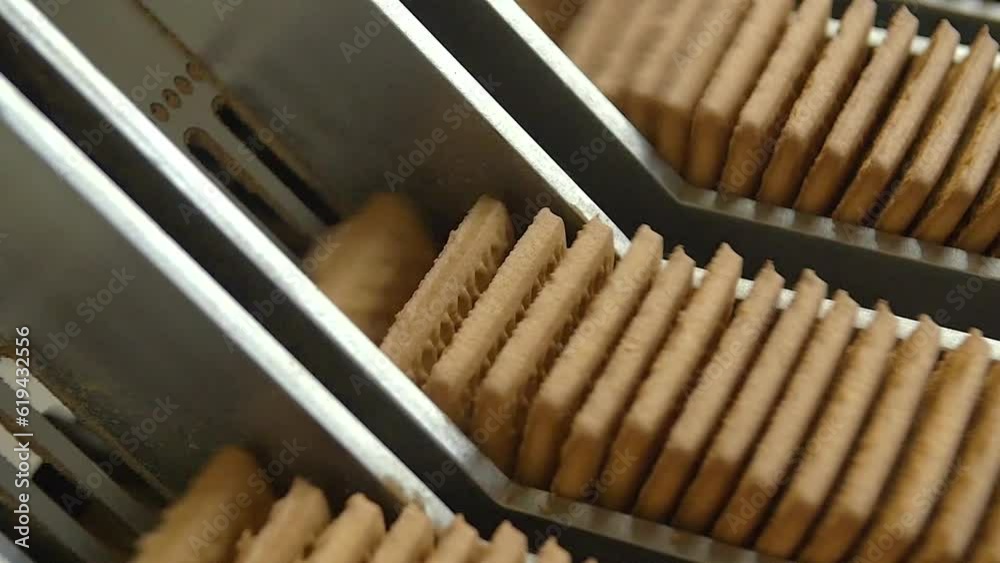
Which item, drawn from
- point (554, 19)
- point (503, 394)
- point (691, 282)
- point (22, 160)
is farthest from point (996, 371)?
point (22, 160)

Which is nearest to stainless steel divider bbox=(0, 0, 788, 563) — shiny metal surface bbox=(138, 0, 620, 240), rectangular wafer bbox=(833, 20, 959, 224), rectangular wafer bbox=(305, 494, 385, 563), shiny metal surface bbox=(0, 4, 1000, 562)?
shiny metal surface bbox=(0, 4, 1000, 562)

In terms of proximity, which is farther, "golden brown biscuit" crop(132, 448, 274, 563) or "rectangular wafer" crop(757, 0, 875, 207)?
"rectangular wafer" crop(757, 0, 875, 207)

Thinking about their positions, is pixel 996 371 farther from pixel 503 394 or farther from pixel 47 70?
pixel 47 70

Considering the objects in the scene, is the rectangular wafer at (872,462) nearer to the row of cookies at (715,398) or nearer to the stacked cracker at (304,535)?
the row of cookies at (715,398)

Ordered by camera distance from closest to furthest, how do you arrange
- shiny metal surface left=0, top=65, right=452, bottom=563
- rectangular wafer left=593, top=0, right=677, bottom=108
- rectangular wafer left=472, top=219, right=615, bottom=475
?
1. shiny metal surface left=0, top=65, right=452, bottom=563
2. rectangular wafer left=472, top=219, right=615, bottom=475
3. rectangular wafer left=593, top=0, right=677, bottom=108

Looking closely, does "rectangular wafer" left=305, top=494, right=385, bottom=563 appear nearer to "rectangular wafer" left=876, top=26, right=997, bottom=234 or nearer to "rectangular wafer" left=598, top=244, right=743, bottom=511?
"rectangular wafer" left=598, top=244, right=743, bottom=511

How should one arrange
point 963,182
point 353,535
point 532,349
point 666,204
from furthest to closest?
1. point 666,204
2. point 963,182
3. point 532,349
4. point 353,535

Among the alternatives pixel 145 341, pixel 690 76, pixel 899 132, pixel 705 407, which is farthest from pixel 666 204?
pixel 145 341

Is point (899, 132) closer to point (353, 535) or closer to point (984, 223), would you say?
point (984, 223)
